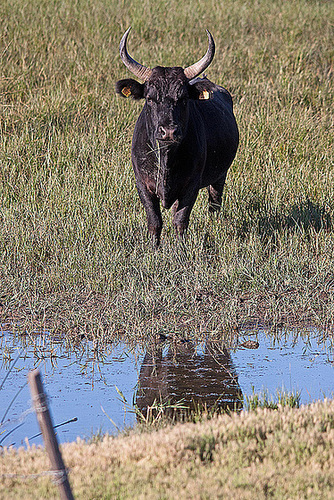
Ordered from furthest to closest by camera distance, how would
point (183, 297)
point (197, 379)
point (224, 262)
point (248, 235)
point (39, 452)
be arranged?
point (248, 235) < point (224, 262) < point (183, 297) < point (197, 379) < point (39, 452)

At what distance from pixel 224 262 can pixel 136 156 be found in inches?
50.9

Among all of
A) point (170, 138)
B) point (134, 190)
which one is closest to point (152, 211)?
point (170, 138)

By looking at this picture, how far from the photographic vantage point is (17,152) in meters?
9.03

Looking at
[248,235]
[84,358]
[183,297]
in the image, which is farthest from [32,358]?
[248,235]

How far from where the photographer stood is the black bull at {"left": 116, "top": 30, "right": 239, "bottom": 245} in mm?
6262

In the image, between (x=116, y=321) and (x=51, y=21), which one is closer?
(x=116, y=321)

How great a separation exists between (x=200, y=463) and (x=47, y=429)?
2.75 feet

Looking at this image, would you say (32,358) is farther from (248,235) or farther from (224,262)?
(248,235)

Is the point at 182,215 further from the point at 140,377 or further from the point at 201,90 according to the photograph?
the point at 140,377

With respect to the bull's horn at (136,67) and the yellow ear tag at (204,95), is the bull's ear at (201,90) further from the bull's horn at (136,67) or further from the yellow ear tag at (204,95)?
the bull's horn at (136,67)

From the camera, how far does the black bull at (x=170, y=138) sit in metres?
6.26

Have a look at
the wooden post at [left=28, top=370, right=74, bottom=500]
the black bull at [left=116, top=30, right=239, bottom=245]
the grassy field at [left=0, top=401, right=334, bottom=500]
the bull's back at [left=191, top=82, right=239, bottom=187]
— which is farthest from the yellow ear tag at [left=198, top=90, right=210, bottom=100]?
the wooden post at [left=28, top=370, right=74, bottom=500]

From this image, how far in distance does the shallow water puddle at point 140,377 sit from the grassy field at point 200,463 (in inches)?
19.3

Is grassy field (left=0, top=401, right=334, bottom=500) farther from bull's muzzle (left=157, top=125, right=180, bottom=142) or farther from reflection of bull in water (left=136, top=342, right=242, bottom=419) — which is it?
bull's muzzle (left=157, top=125, right=180, bottom=142)
